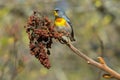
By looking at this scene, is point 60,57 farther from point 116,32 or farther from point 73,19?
point 116,32

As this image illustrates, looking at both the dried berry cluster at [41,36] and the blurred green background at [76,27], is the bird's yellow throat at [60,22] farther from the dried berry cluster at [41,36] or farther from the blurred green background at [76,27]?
the blurred green background at [76,27]

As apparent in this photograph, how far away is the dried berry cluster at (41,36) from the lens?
2865 millimetres

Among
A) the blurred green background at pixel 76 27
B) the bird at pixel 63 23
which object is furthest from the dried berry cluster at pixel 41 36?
the blurred green background at pixel 76 27

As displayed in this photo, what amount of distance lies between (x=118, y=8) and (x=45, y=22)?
8.60m

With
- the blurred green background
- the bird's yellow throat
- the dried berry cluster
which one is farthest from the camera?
the blurred green background

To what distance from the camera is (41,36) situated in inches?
113

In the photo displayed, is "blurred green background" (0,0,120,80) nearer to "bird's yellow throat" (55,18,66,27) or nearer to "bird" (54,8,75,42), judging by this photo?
"bird" (54,8,75,42)

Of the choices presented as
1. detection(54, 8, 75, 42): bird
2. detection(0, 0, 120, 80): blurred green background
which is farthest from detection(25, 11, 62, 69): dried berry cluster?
detection(0, 0, 120, 80): blurred green background

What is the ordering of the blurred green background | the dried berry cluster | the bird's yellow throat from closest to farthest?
the dried berry cluster, the bird's yellow throat, the blurred green background

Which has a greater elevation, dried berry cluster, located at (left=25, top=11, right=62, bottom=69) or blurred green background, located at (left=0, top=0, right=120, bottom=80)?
dried berry cluster, located at (left=25, top=11, right=62, bottom=69)

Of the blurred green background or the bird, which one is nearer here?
the bird

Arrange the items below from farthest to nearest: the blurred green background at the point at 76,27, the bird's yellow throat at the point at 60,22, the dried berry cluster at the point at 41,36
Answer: the blurred green background at the point at 76,27 → the bird's yellow throat at the point at 60,22 → the dried berry cluster at the point at 41,36

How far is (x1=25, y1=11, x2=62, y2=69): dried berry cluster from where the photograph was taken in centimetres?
287

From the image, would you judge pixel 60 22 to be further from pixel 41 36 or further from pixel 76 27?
pixel 76 27
